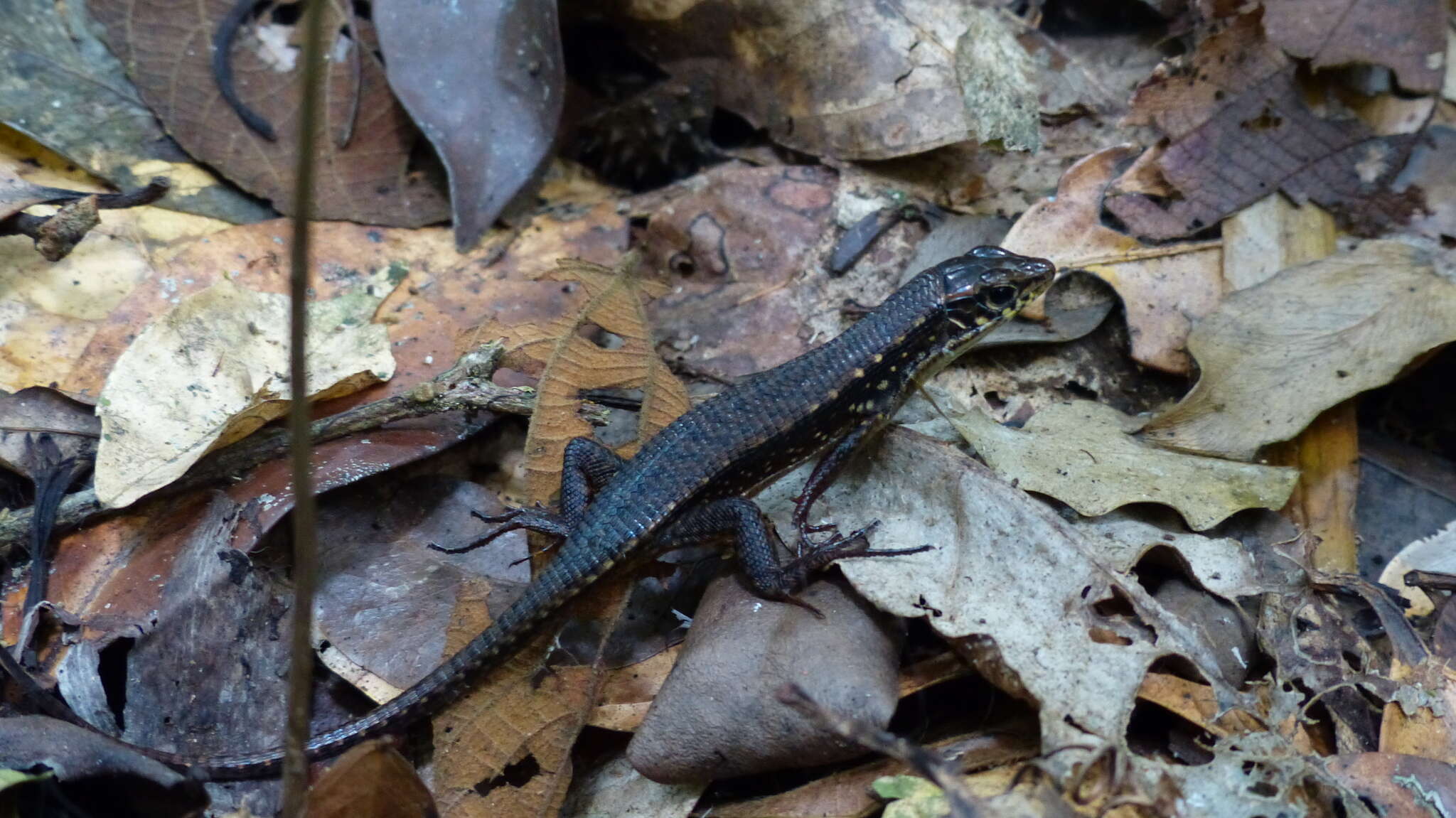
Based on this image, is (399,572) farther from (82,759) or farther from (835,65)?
(835,65)

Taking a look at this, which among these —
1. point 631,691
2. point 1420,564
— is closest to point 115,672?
point 631,691

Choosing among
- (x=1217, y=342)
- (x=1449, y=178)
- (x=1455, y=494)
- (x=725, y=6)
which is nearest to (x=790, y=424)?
(x=1217, y=342)

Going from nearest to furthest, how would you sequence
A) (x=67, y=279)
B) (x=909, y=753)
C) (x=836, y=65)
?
(x=909, y=753) < (x=67, y=279) < (x=836, y=65)

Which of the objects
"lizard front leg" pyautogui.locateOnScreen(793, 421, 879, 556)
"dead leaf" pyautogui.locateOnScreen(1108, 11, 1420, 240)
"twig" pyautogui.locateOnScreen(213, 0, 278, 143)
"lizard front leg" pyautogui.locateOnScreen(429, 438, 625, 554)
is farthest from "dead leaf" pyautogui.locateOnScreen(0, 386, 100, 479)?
"dead leaf" pyautogui.locateOnScreen(1108, 11, 1420, 240)

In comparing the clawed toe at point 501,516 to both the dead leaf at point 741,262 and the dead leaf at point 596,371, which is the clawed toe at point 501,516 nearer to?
the dead leaf at point 596,371

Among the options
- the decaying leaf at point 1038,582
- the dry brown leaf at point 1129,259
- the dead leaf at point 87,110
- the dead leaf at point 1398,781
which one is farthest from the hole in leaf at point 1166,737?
the dead leaf at point 87,110

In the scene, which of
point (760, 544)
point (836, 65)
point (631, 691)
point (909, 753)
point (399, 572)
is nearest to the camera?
point (909, 753)
